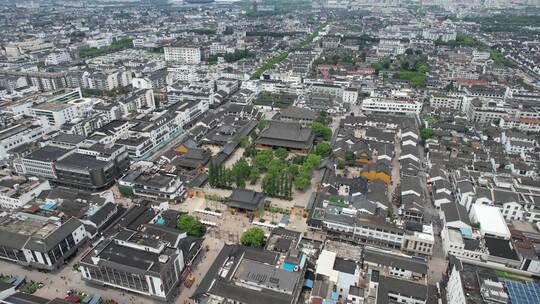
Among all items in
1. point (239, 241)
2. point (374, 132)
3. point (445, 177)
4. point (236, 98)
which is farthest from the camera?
point (236, 98)

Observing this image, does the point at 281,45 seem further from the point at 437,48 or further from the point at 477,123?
the point at 477,123

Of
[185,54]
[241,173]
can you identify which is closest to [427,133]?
[241,173]

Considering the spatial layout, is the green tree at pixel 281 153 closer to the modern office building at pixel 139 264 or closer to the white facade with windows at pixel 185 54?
the modern office building at pixel 139 264

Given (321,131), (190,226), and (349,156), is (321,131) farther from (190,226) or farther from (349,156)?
(190,226)

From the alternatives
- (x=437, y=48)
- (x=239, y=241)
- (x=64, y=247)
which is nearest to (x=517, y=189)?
(x=239, y=241)

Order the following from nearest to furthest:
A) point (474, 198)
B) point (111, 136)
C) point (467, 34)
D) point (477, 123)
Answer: point (474, 198) < point (111, 136) < point (477, 123) < point (467, 34)
